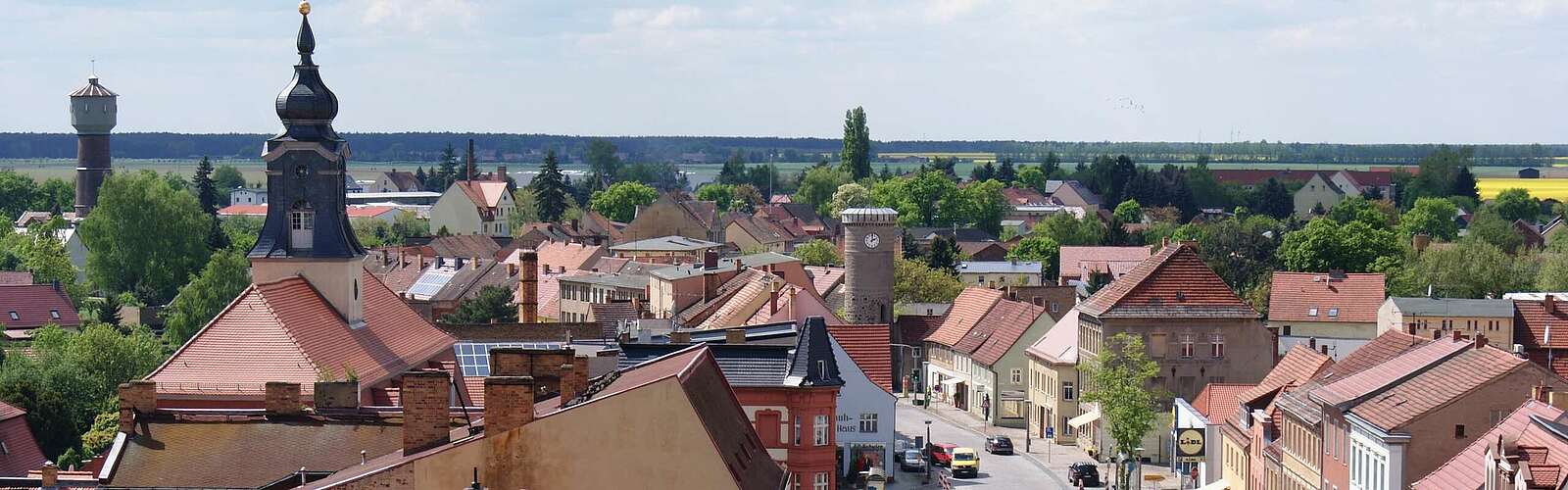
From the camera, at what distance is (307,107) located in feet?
207

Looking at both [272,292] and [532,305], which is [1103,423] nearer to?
[532,305]

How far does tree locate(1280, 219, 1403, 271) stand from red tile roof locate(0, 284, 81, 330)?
233ft

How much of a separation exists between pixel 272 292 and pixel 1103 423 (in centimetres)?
3378

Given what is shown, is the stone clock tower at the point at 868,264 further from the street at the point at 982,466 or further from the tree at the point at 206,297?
the tree at the point at 206,297

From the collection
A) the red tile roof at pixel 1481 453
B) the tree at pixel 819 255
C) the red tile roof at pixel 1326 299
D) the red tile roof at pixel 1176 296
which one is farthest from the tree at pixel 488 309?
the red tile roof at pixel 1481 453

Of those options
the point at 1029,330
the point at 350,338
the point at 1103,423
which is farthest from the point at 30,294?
the point at 350,338

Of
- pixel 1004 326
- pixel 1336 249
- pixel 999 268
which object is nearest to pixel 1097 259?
pixel 999 268

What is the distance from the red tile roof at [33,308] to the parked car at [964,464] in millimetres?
53632

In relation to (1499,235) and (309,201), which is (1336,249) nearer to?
(1499,235)

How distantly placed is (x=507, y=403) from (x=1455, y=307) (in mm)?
81437

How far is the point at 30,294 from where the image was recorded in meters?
118

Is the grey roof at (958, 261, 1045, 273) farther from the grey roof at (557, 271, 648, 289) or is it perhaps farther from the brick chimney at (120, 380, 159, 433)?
the brick chimney at (120, 380, 159, 433)

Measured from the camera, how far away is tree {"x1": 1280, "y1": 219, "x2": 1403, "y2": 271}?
150 metres

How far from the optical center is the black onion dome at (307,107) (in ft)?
207
